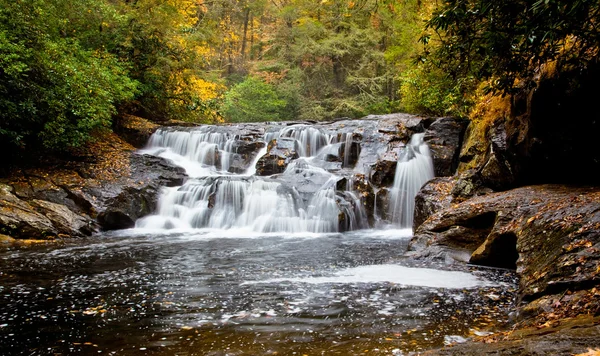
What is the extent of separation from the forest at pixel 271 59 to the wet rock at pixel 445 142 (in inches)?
20.0

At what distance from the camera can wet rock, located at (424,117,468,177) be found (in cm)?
1384

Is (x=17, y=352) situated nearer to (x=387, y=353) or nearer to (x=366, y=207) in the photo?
(x=387, y=353)

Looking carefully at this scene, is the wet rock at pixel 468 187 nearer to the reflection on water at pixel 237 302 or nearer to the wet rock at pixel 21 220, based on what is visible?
the reflection on water at pixel 237 302

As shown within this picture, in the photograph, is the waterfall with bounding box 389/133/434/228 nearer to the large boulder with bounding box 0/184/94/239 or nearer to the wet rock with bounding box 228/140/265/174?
the wet rock with bounding box 228/140/265/174

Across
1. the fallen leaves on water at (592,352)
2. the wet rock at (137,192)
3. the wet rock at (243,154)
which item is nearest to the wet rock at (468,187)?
the fallen leaves on water at (592,352)

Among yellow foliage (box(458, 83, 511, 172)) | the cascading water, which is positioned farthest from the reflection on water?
yellow foliage (box(458, 83, 511, 172))

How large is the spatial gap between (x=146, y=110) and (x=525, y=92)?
18.0m

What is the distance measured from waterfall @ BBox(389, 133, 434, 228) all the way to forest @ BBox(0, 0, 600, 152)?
2.03 meters

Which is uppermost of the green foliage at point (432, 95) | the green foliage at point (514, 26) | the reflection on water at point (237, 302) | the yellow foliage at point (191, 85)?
the yellow foliage at point (191, 85)

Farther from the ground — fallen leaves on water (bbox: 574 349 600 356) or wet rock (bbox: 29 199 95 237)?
fallen leaves on water (bbox: 574 349 600 356)

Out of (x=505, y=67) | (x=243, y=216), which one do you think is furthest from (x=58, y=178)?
(x=505, y=67)

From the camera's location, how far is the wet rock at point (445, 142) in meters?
13.8

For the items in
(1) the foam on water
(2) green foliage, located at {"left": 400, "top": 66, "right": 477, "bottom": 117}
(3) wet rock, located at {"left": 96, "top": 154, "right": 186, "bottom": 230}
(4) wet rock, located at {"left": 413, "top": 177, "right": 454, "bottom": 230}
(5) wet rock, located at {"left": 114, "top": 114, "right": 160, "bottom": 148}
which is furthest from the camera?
(5) wet rock, located at {"left": 114, "top": 114, "right": 160, "bottom": 148}

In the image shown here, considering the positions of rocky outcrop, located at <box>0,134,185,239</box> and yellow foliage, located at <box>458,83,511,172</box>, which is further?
rocky outcrop, located at <box>0,134,185,239</box>
